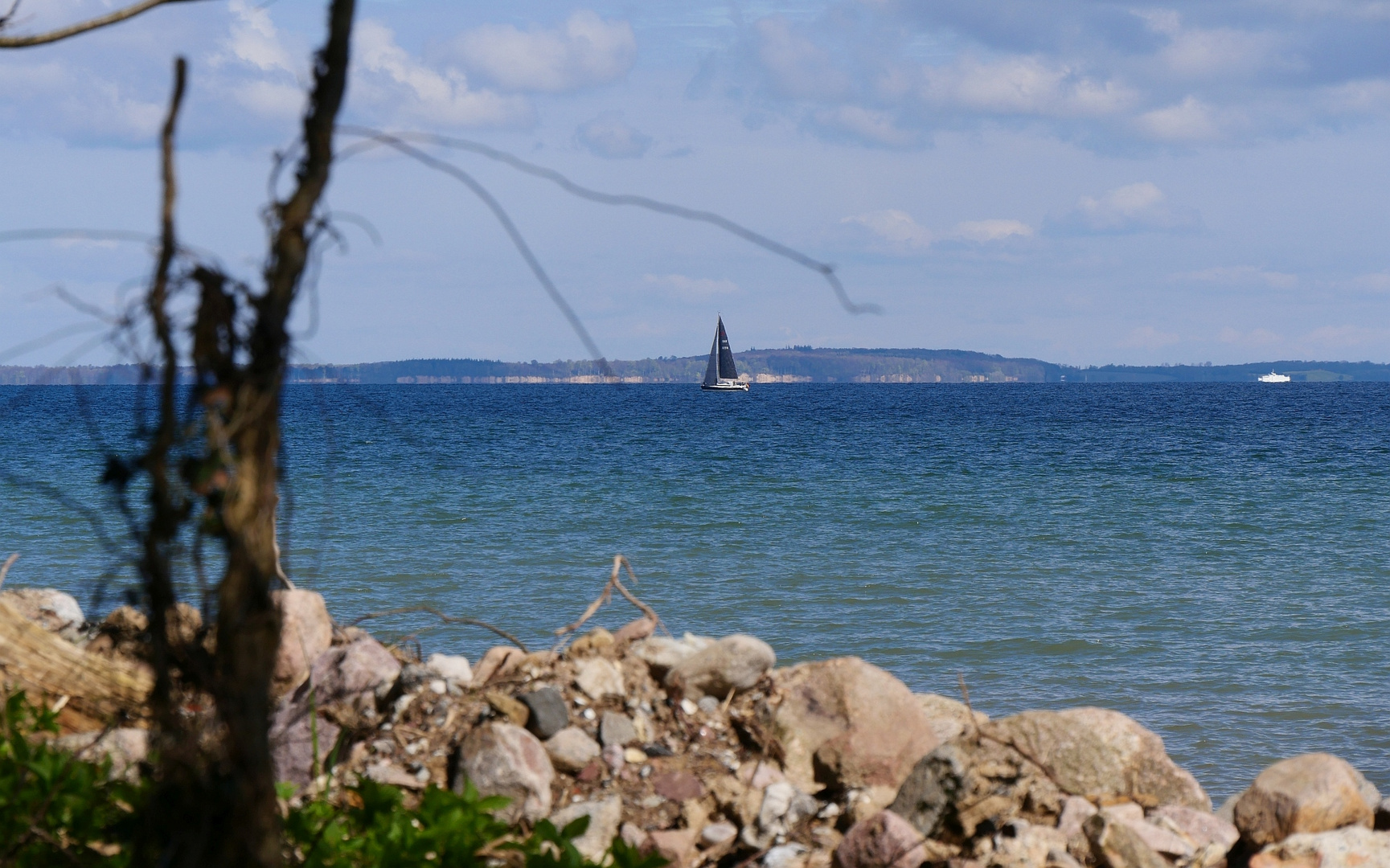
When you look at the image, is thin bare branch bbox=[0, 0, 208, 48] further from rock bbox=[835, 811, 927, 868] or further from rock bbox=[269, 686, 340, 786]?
rock bbox=[835, 811, 927, 868]

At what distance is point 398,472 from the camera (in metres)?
27.3

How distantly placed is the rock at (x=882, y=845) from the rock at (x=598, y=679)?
1.36 meters

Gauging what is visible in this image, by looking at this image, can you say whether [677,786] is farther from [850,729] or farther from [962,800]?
[962,800]

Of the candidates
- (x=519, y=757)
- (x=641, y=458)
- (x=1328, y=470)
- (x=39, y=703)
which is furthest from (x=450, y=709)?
(x=1328, y=470)

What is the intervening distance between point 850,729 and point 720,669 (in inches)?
26.4

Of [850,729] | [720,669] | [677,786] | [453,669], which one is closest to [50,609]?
[453,669]

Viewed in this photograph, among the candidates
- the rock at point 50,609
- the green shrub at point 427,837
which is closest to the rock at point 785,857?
the green shrub at point 427,837

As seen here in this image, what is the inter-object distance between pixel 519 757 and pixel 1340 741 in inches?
250

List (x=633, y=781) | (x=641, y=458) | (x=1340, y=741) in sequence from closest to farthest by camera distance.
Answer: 1. (x=633, y=781)
2. (x=1340, y=741)
3. (x=641, y=458)

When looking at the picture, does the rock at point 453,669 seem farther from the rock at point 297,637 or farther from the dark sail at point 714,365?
the dark sail at point 714,365

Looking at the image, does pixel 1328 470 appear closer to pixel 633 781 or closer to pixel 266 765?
pixel 633 781

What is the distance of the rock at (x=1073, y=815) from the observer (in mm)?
4688

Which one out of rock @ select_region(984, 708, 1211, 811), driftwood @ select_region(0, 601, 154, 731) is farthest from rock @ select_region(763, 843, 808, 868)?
driftwood @ select_region(0, 601, 154, 731)

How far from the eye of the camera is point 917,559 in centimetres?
1518
